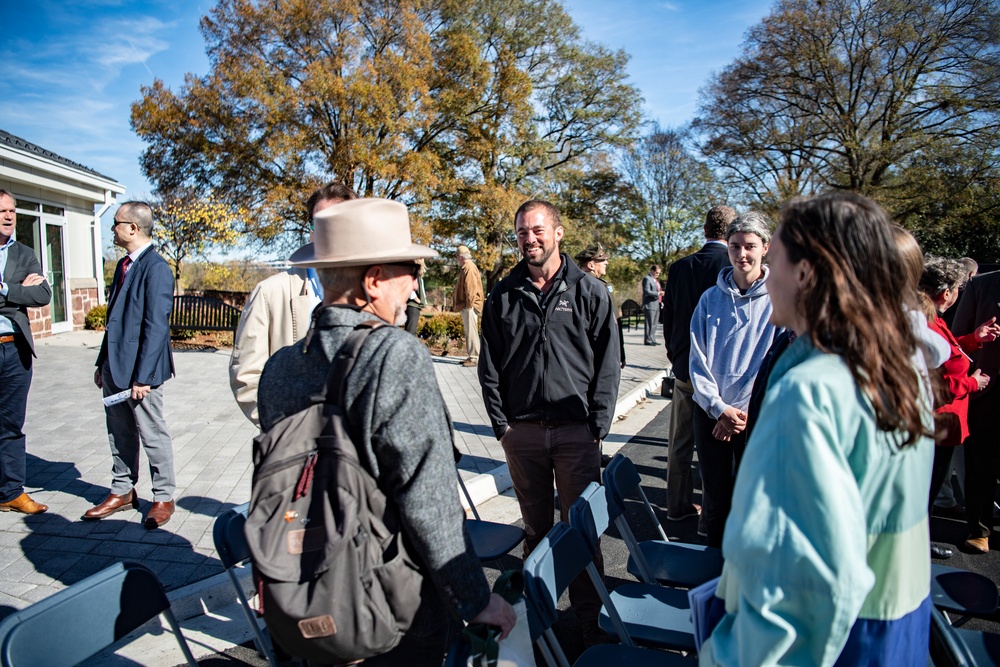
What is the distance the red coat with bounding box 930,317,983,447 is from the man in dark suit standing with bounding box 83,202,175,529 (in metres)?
4.67

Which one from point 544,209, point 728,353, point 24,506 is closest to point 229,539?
point 544,209

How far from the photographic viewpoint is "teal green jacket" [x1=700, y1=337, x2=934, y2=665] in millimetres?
1140

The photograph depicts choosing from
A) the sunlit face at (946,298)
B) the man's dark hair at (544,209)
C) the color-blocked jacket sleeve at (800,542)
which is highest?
the man's dark hair at (544,209)

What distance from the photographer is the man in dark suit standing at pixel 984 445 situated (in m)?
3.94

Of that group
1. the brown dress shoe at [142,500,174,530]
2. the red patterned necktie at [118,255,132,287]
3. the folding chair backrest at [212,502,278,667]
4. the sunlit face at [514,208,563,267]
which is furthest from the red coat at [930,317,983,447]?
the red patterned necktie at [118,255,132,287]

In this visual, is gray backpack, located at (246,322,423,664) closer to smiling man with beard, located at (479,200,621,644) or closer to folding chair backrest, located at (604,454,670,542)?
folding chair backrest, located at (604,454,670,542)

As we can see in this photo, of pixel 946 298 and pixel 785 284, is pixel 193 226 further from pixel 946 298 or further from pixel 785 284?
pixel 785 284

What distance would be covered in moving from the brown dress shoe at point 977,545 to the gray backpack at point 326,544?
4.07 m

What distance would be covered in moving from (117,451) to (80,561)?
2.71 feet

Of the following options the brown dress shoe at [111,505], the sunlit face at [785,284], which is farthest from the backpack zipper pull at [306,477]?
the brown dress shoe at [111,505]

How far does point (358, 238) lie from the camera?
1.60 metres

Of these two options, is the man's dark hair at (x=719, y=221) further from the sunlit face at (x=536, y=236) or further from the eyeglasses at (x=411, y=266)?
the eyeglasses at (x=411, y=266)

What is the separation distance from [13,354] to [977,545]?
638 centimetres

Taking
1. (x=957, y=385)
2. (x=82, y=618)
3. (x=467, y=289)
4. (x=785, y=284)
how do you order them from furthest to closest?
(x=467, y=289), (x=957, y=385), (x=82, y=618), (x=785, y=284)
